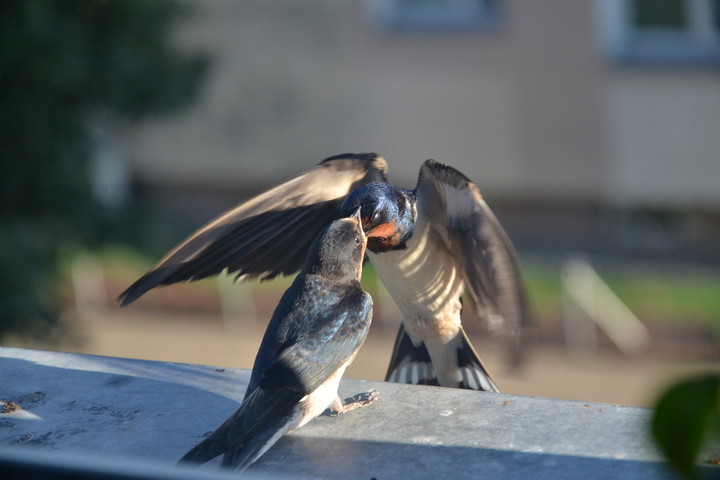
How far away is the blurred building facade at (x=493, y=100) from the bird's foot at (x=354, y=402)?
736 cm

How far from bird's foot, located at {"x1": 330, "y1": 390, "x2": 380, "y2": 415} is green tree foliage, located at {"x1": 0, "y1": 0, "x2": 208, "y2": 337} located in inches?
128

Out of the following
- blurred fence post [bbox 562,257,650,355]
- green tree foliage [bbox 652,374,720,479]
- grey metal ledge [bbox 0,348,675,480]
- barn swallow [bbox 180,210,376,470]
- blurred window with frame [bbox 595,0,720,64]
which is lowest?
blurred fence post [bbox 562,257,650,355]

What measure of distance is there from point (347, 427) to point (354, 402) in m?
0.13

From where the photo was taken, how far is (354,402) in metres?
2.48

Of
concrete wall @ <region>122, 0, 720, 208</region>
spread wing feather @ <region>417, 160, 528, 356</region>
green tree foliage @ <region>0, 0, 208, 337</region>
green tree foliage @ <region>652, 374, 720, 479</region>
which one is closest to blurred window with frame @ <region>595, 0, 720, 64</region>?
concrete wall @ <region>122, 0, 720, 208</region>

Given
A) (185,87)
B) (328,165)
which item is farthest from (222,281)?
(328,165)

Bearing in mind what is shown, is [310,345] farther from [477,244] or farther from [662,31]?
[662,31]

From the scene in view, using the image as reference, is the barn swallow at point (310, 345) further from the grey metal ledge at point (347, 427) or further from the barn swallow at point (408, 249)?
the barn swallow at point (408, 249)

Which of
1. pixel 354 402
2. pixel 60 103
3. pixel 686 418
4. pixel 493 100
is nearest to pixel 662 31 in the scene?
pixel 493 100

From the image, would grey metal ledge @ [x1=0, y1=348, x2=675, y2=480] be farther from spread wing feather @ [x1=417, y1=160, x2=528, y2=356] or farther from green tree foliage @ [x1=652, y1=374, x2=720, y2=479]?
green tree foliage @ [x1=652, y1=374, x2=720, y2=479]

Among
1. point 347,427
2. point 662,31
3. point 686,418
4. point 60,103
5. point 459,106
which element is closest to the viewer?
point 686,418

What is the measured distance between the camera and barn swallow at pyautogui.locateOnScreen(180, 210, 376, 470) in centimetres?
218

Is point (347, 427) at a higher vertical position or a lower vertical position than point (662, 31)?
lower

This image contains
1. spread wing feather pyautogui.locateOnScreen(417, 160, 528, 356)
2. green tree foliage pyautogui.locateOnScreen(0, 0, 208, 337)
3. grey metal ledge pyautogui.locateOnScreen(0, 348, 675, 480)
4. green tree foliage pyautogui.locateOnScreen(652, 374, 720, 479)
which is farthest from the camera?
green tree foliage pyautogui.locateOnScreen(0, 0, 208, 337)
